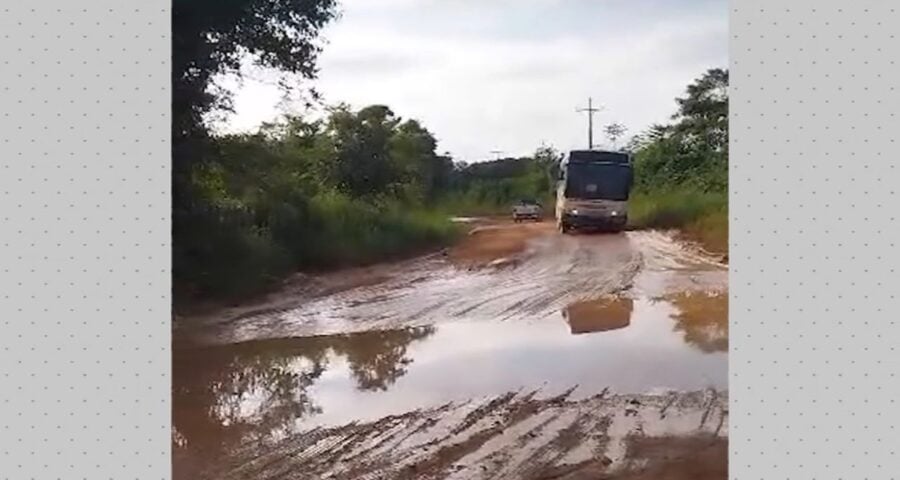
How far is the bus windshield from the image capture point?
2.03 meters

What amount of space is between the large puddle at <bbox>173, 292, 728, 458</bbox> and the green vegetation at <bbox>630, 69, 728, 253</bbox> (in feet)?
0.51

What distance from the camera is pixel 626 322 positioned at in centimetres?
198

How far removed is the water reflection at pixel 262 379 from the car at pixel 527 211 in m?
0.30

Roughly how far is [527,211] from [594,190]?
15 centimetres

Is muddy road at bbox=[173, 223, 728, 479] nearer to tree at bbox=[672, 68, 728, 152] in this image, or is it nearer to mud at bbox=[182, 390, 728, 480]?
mud at bbox=[182, 390, 728, 480]

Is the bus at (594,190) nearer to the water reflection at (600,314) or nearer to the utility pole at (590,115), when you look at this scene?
the utility pole at (590,115)

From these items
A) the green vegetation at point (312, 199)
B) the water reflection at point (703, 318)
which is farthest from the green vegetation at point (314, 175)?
the water reflection at point (703, 318)

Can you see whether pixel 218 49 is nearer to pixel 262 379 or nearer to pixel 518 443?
pixel 262 379

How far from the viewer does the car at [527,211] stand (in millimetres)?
2027
